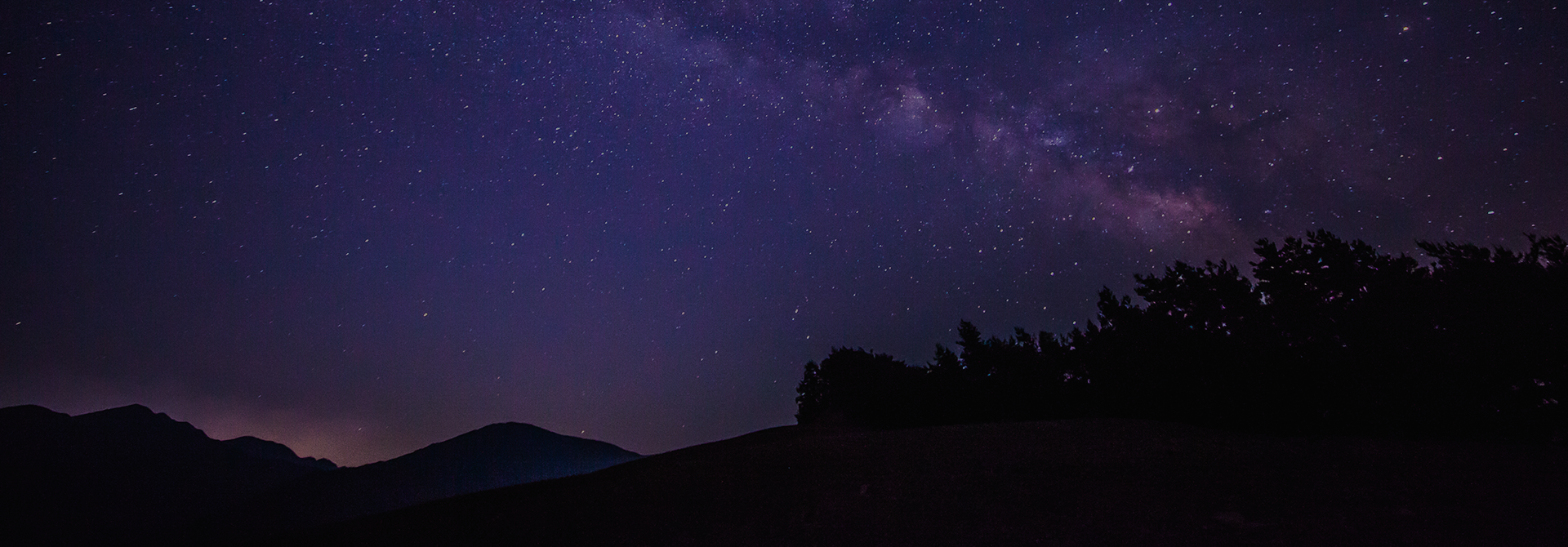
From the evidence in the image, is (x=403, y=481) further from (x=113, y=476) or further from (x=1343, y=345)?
(x=1343, y=345)

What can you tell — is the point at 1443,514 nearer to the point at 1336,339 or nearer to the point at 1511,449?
the point at 1511,449

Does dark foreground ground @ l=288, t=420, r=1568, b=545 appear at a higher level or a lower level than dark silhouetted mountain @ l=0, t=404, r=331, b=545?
lower

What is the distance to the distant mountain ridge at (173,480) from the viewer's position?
103750mm

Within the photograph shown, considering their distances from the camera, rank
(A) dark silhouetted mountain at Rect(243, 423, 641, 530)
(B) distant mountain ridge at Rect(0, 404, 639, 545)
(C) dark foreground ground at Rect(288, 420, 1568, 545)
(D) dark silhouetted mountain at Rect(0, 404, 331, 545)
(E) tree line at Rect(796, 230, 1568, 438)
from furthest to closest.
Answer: (A) dark silhouetted mountain at Rect(243, 423, 641, 530), (B) distant mountain ridge at Rect(0, 404, 639, 545), (D) dark silhouetted mountain at Rect(0, 404, 331, 545), (E) tree line at Rect(796, 230, 1568, 438), (C) dark foreground ground at Rect(288, 420, 1568, 545)

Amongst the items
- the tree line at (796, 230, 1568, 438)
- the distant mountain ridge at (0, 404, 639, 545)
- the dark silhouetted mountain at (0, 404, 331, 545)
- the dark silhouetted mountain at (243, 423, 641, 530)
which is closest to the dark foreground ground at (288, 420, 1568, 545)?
the tree line at (796, 230, 1568, 438)

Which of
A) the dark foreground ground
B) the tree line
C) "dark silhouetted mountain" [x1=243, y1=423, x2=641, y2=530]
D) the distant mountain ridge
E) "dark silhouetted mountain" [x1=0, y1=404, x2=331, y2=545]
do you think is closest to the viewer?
the dark foreground ground

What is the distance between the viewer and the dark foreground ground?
8.42m

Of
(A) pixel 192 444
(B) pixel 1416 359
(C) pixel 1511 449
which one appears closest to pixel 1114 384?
(B) pixel 1416 359

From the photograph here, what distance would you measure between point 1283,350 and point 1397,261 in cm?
463

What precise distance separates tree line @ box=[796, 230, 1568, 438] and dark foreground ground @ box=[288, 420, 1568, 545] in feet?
9.54

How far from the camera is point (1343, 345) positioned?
16766 mm

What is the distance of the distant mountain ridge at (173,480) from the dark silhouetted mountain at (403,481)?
43cm

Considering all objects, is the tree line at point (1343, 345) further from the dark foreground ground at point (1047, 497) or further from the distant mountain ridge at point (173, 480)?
the distant mountain ridge at point (173, 480)

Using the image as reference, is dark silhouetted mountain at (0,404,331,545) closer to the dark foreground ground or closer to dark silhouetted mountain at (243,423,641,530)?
dark silhouetted mountain at (243,423,641,530)
